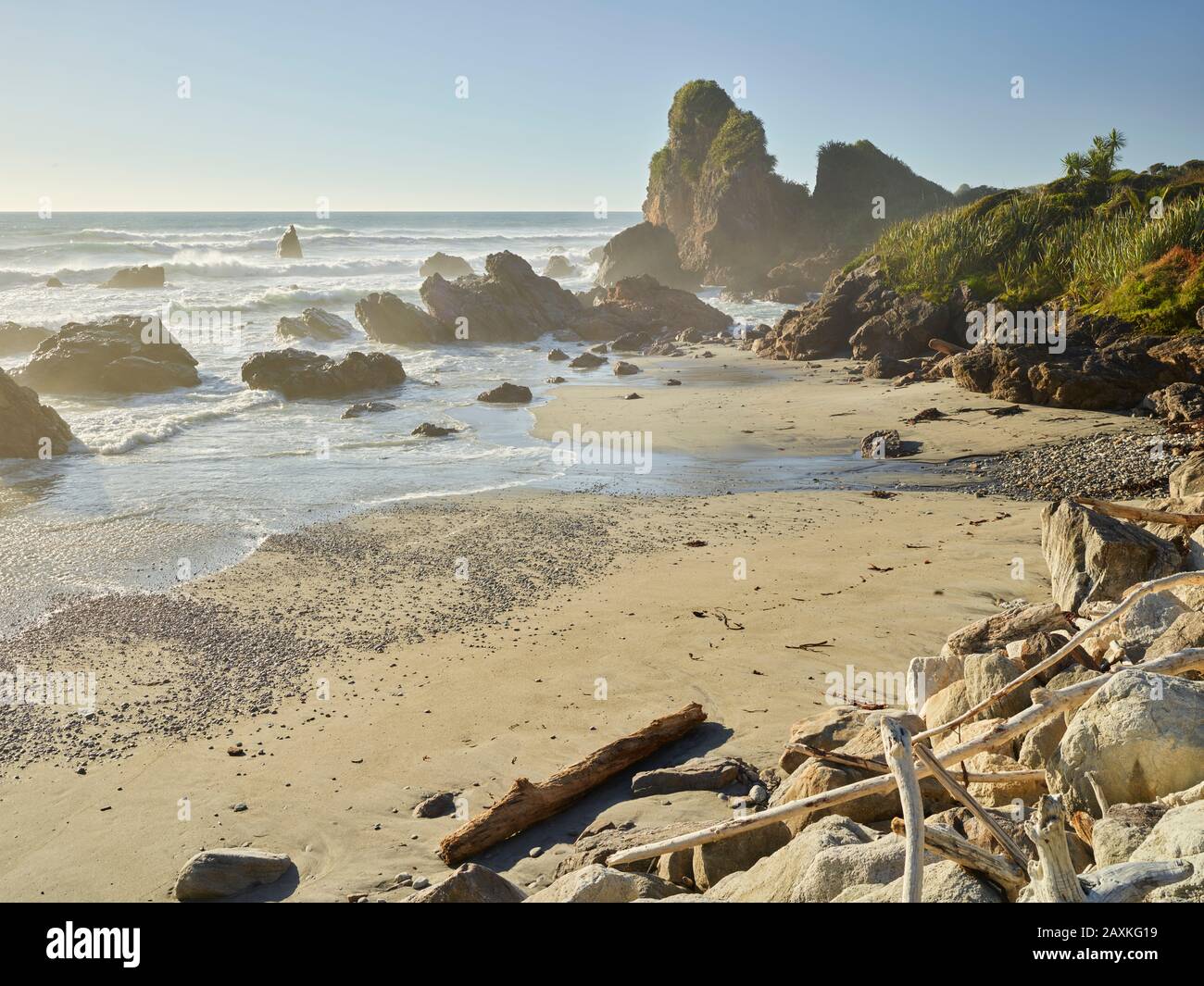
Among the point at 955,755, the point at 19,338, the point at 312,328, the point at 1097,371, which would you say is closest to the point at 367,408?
the point at 312,328

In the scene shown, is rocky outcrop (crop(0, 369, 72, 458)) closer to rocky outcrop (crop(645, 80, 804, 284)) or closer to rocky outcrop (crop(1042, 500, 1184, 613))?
rocky outcrop (crop(1042, 500, 1184, 613))

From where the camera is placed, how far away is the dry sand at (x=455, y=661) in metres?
5.72

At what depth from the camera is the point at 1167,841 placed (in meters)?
Answer: 2.51

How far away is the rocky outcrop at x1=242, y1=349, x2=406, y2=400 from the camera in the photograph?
24.6 m

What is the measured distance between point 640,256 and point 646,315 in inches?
899

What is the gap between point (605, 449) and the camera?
57.5 ft

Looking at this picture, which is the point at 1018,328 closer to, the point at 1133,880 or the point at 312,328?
the point at 1133,880

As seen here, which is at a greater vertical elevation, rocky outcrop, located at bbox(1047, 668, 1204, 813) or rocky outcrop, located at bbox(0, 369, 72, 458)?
rocky outcrop, located at bbox(0, 369, 72, 458)

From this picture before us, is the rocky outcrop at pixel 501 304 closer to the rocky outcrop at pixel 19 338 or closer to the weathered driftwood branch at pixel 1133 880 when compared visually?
the rocky outcrop at pixel 19 338

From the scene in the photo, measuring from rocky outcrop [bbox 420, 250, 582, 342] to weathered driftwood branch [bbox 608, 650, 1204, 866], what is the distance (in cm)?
3522

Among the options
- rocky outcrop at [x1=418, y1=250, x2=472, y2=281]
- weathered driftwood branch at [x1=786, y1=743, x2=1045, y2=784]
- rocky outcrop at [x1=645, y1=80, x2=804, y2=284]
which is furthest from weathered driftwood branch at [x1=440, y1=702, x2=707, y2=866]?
rocky outcrop at [x1=418, y1=250, x2=472, y2=281]

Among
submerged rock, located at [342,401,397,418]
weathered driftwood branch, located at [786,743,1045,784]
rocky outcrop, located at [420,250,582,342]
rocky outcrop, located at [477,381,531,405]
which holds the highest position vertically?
rocky outcrop, located at [420,250,582,342]
